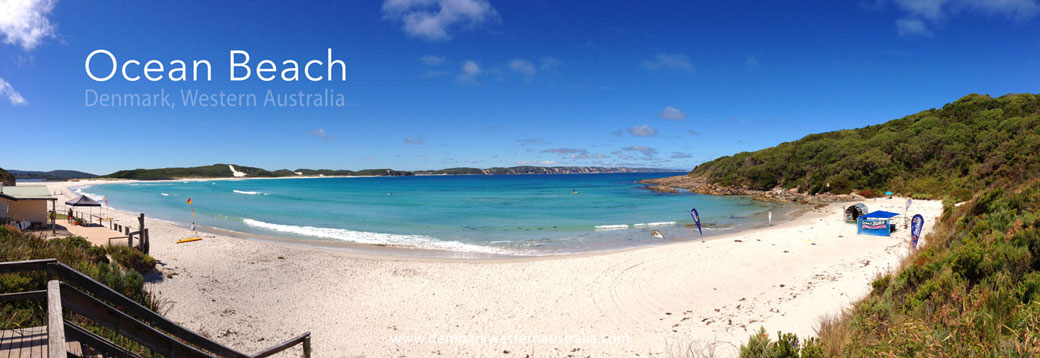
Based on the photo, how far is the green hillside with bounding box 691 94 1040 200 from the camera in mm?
33781

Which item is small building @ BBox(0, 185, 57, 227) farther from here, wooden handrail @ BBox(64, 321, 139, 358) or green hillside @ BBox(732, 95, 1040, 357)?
green hillside @ BBox(732, 95, 1040, 357)

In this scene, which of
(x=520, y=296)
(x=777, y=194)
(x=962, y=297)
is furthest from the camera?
(x=777, y=194)

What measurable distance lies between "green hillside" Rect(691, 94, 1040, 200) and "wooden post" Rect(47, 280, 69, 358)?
3669 cm

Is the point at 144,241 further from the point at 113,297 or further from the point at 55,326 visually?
the point at 55,326

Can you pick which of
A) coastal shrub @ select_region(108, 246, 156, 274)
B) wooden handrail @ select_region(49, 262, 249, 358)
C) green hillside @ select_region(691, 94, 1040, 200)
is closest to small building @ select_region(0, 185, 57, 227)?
coastal shrub @ select_region(108, 246, 156, 274)

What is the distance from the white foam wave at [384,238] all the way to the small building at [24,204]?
9.78m

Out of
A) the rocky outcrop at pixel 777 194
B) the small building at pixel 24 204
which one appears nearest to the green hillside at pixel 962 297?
the small building at pixel 24 204

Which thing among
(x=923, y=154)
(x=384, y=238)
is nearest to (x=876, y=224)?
(x=384, y=238)

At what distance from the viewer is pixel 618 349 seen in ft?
26.1

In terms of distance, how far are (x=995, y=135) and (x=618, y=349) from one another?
50.0 meters

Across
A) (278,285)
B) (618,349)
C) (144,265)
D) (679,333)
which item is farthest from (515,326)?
(144,265)

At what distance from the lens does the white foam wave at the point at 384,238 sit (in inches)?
803

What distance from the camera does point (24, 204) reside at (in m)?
19.5

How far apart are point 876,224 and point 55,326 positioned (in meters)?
25.5
